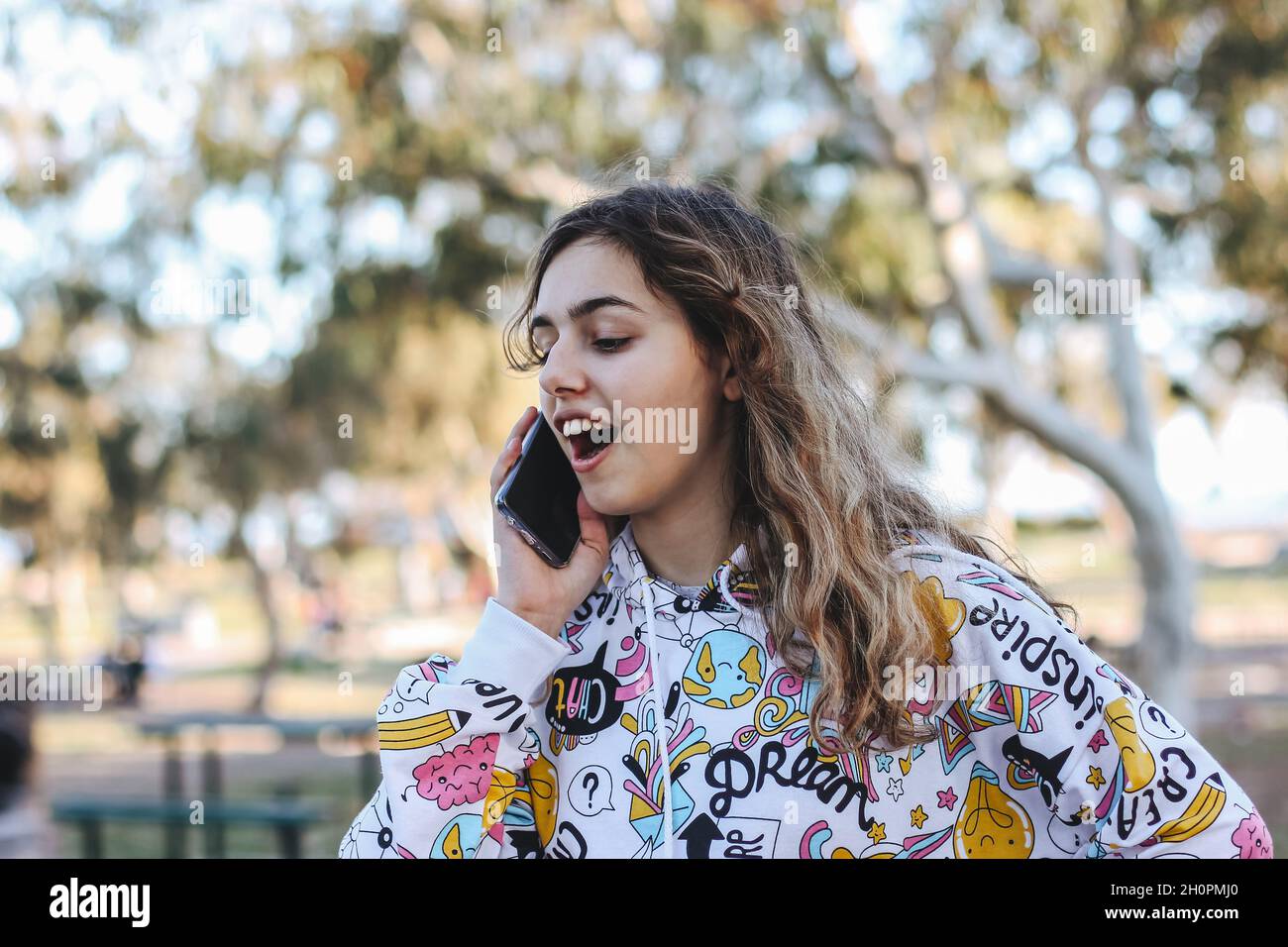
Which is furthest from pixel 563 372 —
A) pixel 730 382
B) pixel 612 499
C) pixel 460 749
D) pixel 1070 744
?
pixel 1070 744

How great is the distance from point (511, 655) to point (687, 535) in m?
0.38

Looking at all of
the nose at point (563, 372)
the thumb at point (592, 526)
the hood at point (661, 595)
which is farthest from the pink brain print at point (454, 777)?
the nose at point (563, 372)

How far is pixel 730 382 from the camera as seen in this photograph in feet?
6.87

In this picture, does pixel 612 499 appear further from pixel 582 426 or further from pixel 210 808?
pixel 210 808

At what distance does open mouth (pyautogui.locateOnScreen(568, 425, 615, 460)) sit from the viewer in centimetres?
194

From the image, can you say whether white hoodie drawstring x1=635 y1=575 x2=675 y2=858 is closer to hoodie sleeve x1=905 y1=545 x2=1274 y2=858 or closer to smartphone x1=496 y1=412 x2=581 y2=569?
smartphone x1=496 y1=412 x2=581 y2=569

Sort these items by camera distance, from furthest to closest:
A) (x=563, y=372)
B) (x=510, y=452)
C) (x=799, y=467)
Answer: (x=510, y=452) → (x=799, y=467) → (x=563, y=372)

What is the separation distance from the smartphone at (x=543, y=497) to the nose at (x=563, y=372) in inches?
4.4

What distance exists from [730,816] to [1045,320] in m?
14.4

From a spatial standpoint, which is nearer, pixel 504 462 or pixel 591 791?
pixel 591 791

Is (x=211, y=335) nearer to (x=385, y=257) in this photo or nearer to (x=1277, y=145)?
(x=385, y=257)

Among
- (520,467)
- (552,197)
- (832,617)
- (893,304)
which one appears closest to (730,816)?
(832,617)

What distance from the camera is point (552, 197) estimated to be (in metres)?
11.4

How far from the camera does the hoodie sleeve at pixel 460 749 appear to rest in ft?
5.94
